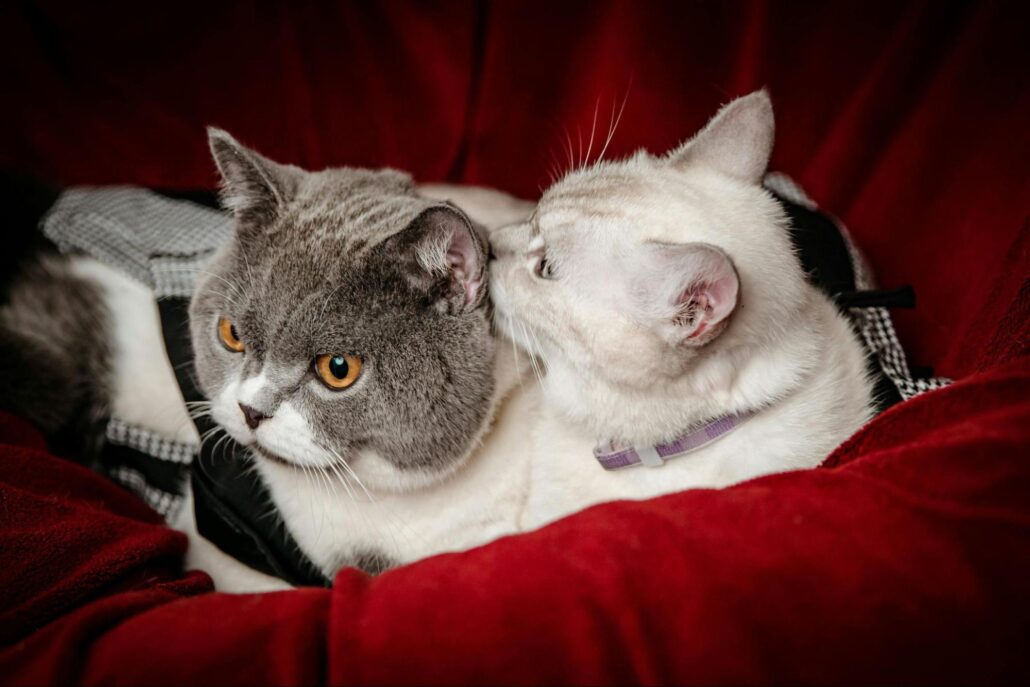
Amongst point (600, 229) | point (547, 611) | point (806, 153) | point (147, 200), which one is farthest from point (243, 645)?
point (806, 153)

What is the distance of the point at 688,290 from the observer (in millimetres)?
879

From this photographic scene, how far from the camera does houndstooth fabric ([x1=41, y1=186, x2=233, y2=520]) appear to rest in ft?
4.42

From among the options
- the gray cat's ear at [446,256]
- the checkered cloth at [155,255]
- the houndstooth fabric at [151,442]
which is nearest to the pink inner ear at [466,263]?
the gray cat's ear at [446,256]

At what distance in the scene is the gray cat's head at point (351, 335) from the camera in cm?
96

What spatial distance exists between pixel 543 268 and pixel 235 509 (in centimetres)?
66

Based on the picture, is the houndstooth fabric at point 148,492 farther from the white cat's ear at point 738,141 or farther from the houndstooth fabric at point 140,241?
the white cat's ear at point 738,141

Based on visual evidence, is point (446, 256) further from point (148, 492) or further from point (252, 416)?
point (148, 492)

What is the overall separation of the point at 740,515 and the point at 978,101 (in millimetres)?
944

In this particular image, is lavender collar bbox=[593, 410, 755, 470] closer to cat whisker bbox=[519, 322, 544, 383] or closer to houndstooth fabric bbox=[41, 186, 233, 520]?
cat whisker bbox=[519, 322, 544, 383]

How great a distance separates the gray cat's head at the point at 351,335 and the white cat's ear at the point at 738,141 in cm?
41

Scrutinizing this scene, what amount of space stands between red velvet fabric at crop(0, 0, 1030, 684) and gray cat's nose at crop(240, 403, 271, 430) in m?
0.24

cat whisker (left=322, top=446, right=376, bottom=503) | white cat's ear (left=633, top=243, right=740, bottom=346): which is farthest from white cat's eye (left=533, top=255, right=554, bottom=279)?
cat whisker (left=322, top=446, right=376, bottom=503)

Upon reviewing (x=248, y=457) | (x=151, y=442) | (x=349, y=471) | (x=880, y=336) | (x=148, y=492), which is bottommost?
(x=148, y=492)

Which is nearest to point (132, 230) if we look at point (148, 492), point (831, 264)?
point (148, 492)
